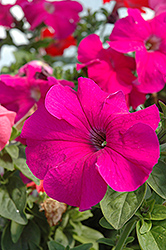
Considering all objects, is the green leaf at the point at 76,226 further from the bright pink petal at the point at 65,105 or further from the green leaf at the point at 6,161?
the bright pink petal at the point at 65,105

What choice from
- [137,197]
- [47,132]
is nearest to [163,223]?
[137,197]

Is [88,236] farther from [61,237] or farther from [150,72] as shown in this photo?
[150,72]

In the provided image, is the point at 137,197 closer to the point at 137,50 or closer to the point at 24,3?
the point at 137,50

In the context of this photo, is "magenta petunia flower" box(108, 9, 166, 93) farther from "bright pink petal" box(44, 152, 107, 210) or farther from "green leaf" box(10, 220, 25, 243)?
"green leaf" box(10, 220, 25, 243)

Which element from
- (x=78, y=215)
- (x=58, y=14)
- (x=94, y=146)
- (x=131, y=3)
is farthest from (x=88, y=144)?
(x=58, y=14)

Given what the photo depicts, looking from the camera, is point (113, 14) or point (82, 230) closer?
point (82, 230)

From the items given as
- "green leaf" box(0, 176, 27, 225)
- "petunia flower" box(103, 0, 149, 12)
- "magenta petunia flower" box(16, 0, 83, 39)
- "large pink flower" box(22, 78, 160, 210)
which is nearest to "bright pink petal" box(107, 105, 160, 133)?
"large pink flower" box(22, 78, 160, 210)
